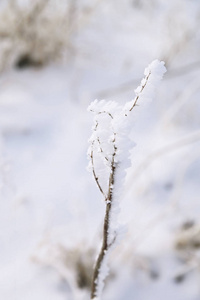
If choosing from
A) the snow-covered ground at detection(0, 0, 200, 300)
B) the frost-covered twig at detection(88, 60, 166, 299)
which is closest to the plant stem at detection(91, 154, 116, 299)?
the frost-covered twig at detection(88, 60, 166, 299)

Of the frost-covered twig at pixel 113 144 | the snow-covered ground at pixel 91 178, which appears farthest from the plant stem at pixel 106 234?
the snow-covered ground at pixel 91 178

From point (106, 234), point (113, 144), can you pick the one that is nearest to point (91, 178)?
point (106, 234)

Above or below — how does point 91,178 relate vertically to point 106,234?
above

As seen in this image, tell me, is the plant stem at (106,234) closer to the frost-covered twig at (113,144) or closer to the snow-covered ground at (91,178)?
the frost-covered twig at (113,144)

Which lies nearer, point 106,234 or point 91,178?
point 106,234

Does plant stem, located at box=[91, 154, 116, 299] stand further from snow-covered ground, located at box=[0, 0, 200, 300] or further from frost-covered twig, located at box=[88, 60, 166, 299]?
snow-covered ground, located at box=[0, 0, 200, 300]

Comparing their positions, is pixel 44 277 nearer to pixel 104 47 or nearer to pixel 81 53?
pixel 81 53

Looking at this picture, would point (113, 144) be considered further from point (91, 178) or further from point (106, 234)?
point (91, 178)
